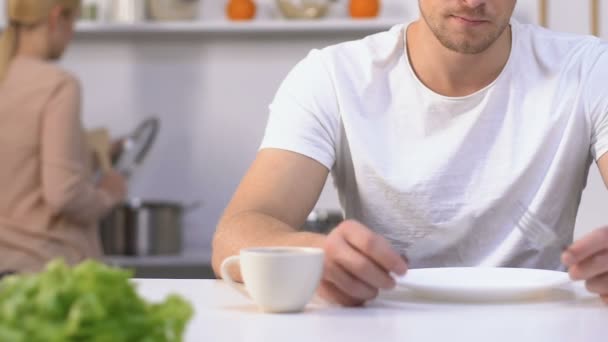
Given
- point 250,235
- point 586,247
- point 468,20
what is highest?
point 468,20

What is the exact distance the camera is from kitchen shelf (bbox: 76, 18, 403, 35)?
11.8 ft

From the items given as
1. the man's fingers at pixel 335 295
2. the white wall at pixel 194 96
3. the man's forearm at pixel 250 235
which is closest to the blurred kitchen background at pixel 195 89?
the white wall at pixel 194 96

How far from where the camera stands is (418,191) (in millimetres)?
1645

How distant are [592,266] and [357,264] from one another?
26 cm

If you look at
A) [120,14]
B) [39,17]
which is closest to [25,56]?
[39,17]

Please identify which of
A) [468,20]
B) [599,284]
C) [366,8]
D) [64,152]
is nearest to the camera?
[599,284]

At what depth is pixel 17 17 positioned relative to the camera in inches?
116

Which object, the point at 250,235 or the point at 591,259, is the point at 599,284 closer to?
the point at 591,259

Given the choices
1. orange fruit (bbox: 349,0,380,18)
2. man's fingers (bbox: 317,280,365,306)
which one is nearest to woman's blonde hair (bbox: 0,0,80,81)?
orange fruit (bbox: 349,0,380,18)

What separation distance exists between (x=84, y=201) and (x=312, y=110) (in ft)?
4.49

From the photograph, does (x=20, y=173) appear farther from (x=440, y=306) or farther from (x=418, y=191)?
(x=440, y=306)

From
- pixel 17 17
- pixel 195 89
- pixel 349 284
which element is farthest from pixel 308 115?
pixel 195 89

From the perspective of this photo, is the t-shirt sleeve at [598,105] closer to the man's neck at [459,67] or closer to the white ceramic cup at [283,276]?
the man's neck at [459,67]

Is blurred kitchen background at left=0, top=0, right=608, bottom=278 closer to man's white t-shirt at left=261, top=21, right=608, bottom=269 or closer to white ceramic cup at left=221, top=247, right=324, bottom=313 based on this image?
man's white t-shirt at left=261, top=21, right=608, bottom=269
